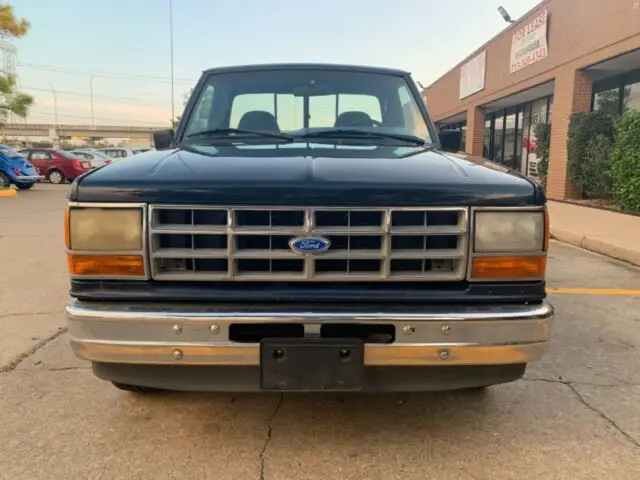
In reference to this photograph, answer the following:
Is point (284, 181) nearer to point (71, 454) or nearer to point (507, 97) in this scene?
point (71, 454)

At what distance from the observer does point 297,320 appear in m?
2.04

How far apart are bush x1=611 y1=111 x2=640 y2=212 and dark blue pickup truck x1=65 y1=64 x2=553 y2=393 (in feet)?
31.1

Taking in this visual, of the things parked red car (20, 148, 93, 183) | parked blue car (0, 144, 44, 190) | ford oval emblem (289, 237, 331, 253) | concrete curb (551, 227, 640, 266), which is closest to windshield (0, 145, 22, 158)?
parked blue car (0, 144, 44, 190)

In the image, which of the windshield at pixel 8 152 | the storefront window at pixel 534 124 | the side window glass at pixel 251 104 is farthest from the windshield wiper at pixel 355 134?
the windshield at pixel 8 152

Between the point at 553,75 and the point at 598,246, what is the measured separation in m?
7.82

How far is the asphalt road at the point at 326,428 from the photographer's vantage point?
7.45ft

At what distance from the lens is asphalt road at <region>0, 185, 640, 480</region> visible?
2271mm

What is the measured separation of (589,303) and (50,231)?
832cm

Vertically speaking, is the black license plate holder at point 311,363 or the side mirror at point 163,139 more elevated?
the side mirror at point 163,139

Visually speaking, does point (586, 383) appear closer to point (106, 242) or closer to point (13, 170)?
point (106, 242)

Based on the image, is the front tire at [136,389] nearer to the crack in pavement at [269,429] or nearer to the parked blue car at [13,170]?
the crack in pavement at [269,429]

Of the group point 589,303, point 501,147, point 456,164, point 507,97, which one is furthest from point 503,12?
point 456,164

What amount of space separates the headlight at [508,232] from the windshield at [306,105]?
3.96ft

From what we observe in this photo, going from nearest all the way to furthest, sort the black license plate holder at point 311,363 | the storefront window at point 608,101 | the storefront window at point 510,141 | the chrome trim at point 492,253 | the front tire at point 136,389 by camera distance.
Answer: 1. the black license plate holder at point 311,363
2. the chrome trim at point 492,253
3. the front tire at point 136,389
4. the storefront window at point 608,101
5. the storefront window at point 510,141
